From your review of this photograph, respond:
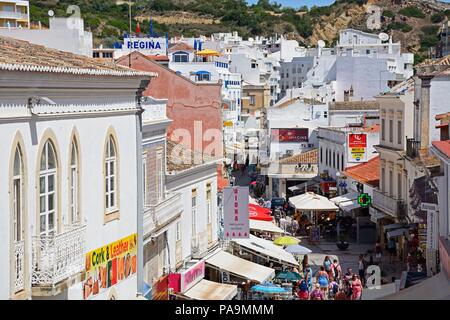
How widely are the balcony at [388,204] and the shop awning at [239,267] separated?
1074cm

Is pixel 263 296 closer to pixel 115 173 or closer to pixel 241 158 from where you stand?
pixel 115 173

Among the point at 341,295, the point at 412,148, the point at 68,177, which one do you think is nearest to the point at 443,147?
the point at 68,177

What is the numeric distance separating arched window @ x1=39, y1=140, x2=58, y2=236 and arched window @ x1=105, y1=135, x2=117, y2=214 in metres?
2.67

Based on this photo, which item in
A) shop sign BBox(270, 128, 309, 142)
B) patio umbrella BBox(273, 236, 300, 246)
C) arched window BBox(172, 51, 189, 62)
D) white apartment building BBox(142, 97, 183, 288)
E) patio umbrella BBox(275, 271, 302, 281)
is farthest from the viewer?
arched window BBox(172, 51, 189, 62)

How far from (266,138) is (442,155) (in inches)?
2138

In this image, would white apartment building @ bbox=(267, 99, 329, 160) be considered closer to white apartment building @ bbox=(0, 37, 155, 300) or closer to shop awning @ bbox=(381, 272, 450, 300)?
white apartment building @ bbox=(0, 37, 155, 300)

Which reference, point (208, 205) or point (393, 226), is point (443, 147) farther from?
point (393, 226)

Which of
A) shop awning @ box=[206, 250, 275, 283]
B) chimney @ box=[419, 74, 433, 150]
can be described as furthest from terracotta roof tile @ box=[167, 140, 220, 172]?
chimney @ box=[419, 74, 433, 150]

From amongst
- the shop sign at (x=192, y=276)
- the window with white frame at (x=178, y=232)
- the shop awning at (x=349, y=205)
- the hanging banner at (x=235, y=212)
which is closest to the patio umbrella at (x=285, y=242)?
the hanging banner at (x=235, y=212)

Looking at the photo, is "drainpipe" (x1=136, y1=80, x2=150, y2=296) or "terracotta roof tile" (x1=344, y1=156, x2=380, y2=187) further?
"terracotta roof tile" (x1=344, y1=156, x2=380, y2=187)

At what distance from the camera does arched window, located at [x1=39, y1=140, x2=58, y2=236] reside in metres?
15.3

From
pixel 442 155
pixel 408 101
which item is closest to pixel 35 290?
pixel 442 155

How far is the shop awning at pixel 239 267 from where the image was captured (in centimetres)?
2998

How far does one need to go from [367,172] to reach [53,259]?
35.7 meters
